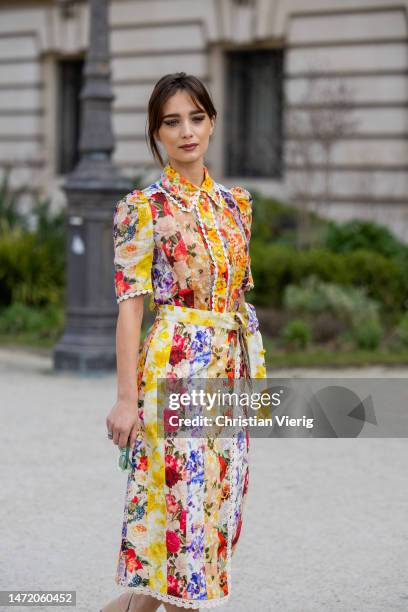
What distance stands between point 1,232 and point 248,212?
1283 centimetres

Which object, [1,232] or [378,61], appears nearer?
[1,232]

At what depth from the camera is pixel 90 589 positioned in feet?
16.9

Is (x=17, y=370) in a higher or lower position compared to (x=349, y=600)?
lower

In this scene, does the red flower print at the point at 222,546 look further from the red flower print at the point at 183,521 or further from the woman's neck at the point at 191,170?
the woman's neck at the point at 191,170

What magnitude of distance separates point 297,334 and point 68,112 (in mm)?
12320

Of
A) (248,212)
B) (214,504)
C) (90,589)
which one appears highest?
(248,212)

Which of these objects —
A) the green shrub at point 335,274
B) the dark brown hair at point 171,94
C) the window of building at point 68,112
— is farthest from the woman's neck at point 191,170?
the window of building at point 68,112

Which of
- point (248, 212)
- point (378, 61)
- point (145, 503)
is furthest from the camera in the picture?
point (378, 61)

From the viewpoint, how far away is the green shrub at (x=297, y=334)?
40.0 ft

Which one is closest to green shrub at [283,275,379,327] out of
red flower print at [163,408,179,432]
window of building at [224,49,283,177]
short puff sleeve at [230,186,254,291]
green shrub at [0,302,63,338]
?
green shrub at [0,302,63,338]

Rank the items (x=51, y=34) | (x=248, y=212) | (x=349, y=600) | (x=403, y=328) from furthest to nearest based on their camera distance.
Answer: (x=51, y=34) → (x=403, y=328) → (x=349, y=600) → (x=248, y=212)

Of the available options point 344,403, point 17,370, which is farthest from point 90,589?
point 17,370

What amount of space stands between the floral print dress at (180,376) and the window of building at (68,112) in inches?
767

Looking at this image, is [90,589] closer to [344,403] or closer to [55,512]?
[55,512]
